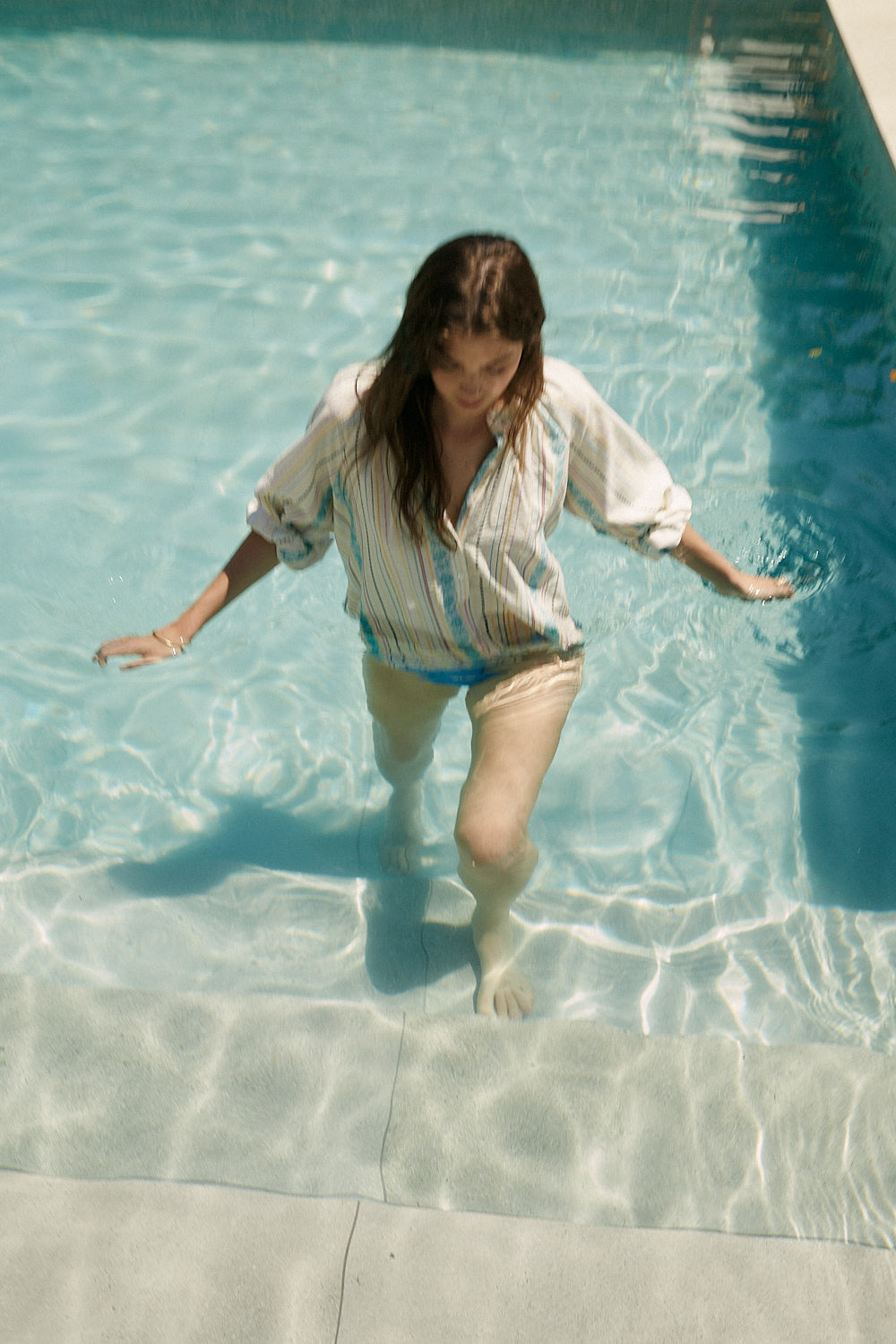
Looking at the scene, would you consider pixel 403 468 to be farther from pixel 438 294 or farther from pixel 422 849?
pixel 422 849

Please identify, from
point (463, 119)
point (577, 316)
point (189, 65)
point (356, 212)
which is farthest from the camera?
point (189, 65)

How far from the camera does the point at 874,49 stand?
658 centimetres

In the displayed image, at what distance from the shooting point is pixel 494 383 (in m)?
2.07

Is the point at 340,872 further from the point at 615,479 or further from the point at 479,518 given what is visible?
the point at 615,479

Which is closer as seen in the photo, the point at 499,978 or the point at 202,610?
the point at 202,610

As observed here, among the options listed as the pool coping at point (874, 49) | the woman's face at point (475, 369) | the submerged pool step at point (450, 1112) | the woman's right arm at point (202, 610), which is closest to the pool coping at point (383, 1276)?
the submerged pool step at point (450, 1112)

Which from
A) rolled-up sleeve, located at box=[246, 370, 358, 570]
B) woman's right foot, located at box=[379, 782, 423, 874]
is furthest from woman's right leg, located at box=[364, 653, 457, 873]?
rolled-up sleeve, located at box=[246, 370, 358, 570]

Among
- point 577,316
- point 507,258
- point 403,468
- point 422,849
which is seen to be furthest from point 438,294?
point 577,316

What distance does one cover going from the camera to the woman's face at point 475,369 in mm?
1986

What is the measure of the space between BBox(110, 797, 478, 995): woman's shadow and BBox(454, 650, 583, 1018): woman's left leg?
1.17 ft

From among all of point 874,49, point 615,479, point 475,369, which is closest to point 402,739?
point 615,479

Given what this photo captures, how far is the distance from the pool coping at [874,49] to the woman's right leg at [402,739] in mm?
4029

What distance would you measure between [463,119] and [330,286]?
256cm

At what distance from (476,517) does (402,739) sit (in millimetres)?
900
